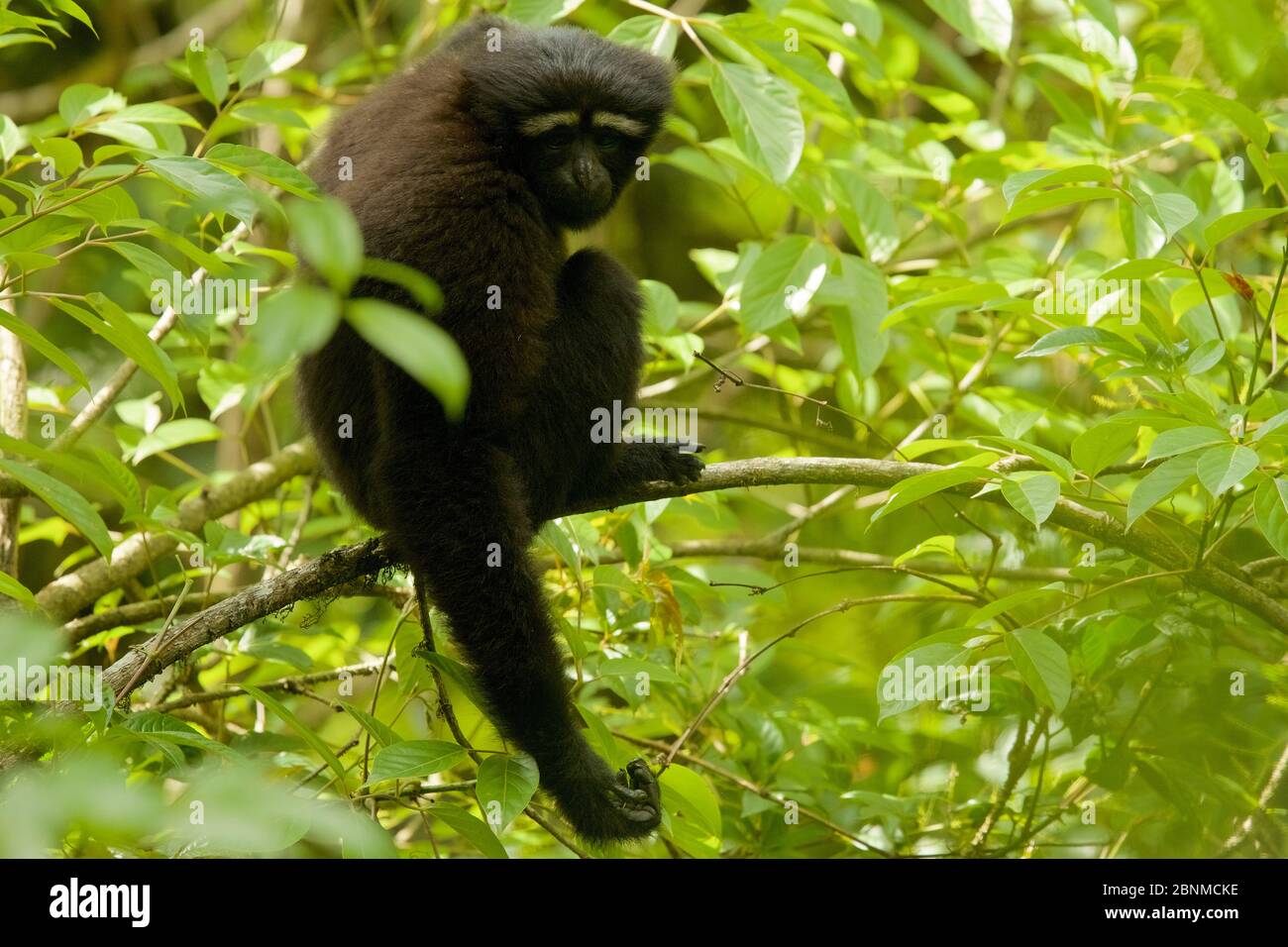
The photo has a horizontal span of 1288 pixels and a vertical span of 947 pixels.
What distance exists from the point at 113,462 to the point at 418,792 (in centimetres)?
140

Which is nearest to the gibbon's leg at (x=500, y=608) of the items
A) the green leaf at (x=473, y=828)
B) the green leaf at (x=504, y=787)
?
the green leaf at (x=504, y=787)

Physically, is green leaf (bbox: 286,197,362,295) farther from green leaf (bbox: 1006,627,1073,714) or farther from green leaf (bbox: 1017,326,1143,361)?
green leaf (bbox: 1006,627,1073,714)

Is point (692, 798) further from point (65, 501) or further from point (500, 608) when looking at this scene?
point (65, 501)

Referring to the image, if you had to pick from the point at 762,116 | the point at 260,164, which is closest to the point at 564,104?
the point at 762,116

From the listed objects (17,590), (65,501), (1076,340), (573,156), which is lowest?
(17,590)

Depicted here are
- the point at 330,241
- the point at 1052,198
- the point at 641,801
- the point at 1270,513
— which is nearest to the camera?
the point at 330,241

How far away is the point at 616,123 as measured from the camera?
15.3 ft

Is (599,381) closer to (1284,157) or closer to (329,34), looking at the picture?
(1284,157)

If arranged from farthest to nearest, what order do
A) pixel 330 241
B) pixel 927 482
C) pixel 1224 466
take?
pixel 927 482 < pixel 1224 466 < pixel 330 241

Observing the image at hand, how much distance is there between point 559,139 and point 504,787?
2641mm

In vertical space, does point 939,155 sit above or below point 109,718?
above

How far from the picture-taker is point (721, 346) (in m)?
8.30

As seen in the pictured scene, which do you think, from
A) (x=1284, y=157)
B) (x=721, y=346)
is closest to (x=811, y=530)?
(x=721, y=346)
